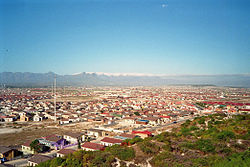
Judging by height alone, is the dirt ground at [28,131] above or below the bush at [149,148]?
below

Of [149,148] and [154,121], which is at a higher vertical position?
[149,148]

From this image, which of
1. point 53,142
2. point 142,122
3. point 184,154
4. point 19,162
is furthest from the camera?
point 142,122

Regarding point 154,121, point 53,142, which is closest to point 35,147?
point 53,142

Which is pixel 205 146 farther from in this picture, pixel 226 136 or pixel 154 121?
pixel 154 121

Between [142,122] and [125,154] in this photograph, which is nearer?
[125,154]

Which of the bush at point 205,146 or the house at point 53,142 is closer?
the bush at point 205,146

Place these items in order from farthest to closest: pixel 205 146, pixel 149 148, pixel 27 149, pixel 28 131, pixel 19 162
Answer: pixel 28 131, pixel 27 149, pixel 19 162, pixel 149 148, pixel 205 146

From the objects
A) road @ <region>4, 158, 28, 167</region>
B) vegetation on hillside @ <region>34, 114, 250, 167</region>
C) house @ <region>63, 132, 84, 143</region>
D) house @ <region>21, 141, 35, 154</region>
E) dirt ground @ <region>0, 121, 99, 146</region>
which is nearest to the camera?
vegetation on hillside @ <region>34, 114, 250, 167</region>

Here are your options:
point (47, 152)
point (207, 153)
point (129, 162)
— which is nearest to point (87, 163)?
point (129, 162)

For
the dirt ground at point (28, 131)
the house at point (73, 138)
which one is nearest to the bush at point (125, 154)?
the house at point (73, 138)

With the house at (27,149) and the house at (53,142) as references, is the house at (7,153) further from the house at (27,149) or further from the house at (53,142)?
the house at (53,142)

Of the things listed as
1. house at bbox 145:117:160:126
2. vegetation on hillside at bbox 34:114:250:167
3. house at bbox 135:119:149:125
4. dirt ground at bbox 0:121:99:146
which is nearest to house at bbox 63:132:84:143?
dirt ground at bbox 0:121:99:146

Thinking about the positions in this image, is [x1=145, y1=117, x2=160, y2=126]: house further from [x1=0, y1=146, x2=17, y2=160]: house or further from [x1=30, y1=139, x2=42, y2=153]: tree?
[x1=0, y1=146, x2=17, y2=160]: house

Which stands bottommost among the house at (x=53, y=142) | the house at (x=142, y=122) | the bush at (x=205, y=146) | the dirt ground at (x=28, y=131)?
the dirt ground at (x=28, y=131)
